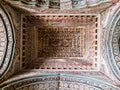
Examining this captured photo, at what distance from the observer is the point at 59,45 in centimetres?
577

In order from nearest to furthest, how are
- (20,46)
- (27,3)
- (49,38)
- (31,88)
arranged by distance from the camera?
(27,3) < (31,88) < (20,46) < (49,38)

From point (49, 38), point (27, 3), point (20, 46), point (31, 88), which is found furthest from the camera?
point (49, 38)

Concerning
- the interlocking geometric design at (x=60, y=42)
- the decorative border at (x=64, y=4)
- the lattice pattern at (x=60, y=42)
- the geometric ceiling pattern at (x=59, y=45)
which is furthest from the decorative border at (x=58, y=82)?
the decorative border at (x=64, y=4)

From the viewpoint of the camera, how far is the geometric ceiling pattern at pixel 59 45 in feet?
15.7

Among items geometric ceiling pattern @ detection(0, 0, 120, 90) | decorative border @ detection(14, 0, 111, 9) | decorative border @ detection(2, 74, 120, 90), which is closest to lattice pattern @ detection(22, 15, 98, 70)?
geometric ceiling pattern @ detection(0, 0, 120, 90)

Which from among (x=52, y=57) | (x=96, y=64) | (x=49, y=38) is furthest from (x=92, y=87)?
(x=49, y=38)

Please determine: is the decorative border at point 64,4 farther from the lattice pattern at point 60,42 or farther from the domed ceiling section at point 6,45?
the domed ceiling section at point 6,45

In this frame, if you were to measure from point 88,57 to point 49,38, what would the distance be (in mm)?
1294

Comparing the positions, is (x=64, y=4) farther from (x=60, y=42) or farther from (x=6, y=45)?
(x=6, y=45)

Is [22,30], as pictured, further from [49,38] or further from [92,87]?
[92,87]

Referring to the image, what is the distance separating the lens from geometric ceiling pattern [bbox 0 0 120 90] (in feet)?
15.7

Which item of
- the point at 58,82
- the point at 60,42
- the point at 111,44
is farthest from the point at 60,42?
the point at 111,44

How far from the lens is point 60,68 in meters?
5.43

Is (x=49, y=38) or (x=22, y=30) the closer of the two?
(x=22, y=30)
